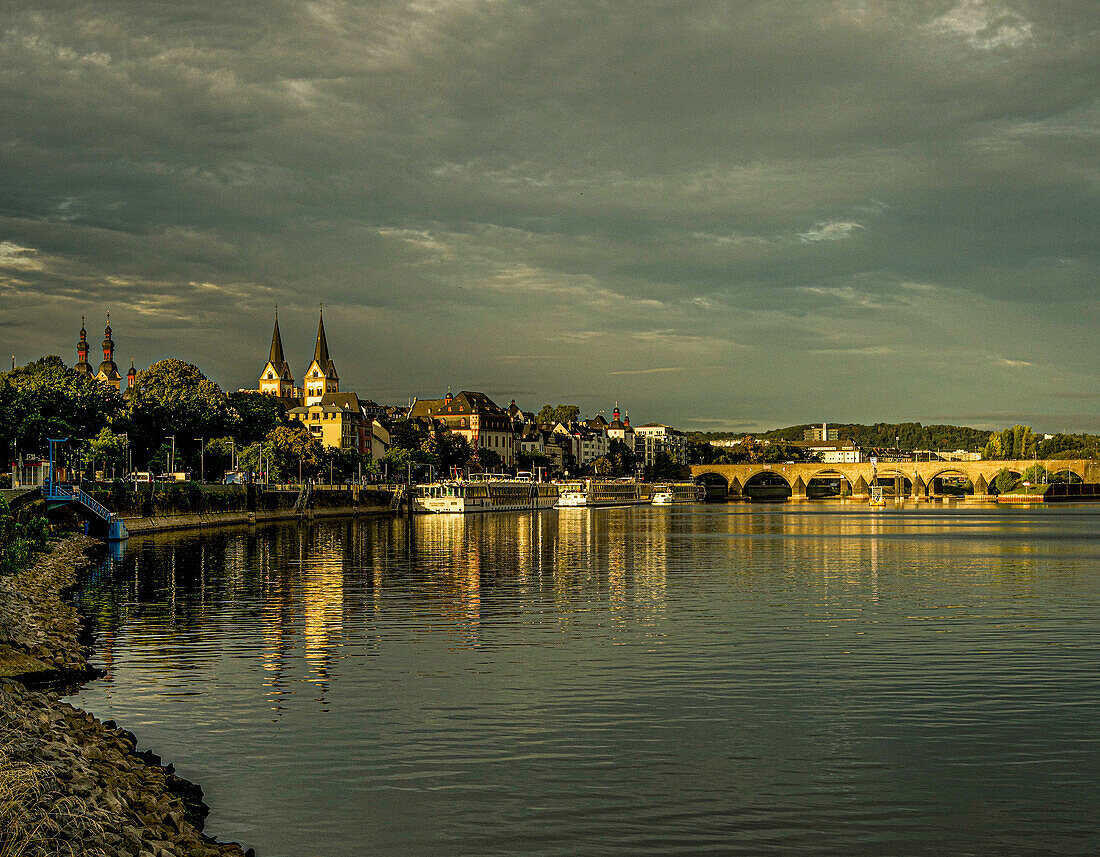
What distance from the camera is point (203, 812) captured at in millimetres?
16469

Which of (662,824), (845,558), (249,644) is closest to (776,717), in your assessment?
(662,824)

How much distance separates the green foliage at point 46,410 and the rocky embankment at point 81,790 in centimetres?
6481

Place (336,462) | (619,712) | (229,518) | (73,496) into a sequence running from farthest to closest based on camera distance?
1. (336,462)
2. (229,518)
3. (73,496)
4. (619,712)

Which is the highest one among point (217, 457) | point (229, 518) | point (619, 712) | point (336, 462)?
point (217, 457)

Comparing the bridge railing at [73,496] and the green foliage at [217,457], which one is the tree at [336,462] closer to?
the green foliage at [217,457]

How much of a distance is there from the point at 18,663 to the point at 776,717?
17887mm

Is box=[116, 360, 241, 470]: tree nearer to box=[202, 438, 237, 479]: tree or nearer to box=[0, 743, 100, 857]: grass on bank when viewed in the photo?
box=[202, 438, 237, 479]: tree

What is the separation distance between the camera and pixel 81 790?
14266mm

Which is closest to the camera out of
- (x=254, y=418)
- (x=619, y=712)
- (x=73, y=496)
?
(x=619, y=712)

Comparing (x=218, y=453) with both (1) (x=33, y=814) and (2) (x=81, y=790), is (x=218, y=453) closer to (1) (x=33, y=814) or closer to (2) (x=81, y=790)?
(2) (x=81, y=790)

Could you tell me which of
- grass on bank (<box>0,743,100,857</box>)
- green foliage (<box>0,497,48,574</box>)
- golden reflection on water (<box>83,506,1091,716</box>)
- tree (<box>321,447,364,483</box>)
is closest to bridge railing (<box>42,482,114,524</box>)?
golden reflection on water (<box>83,506,1091,716</box>)

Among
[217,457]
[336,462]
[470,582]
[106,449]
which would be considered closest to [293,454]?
[336,462]

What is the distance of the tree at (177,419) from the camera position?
4975 inches

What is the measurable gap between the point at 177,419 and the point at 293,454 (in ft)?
137
